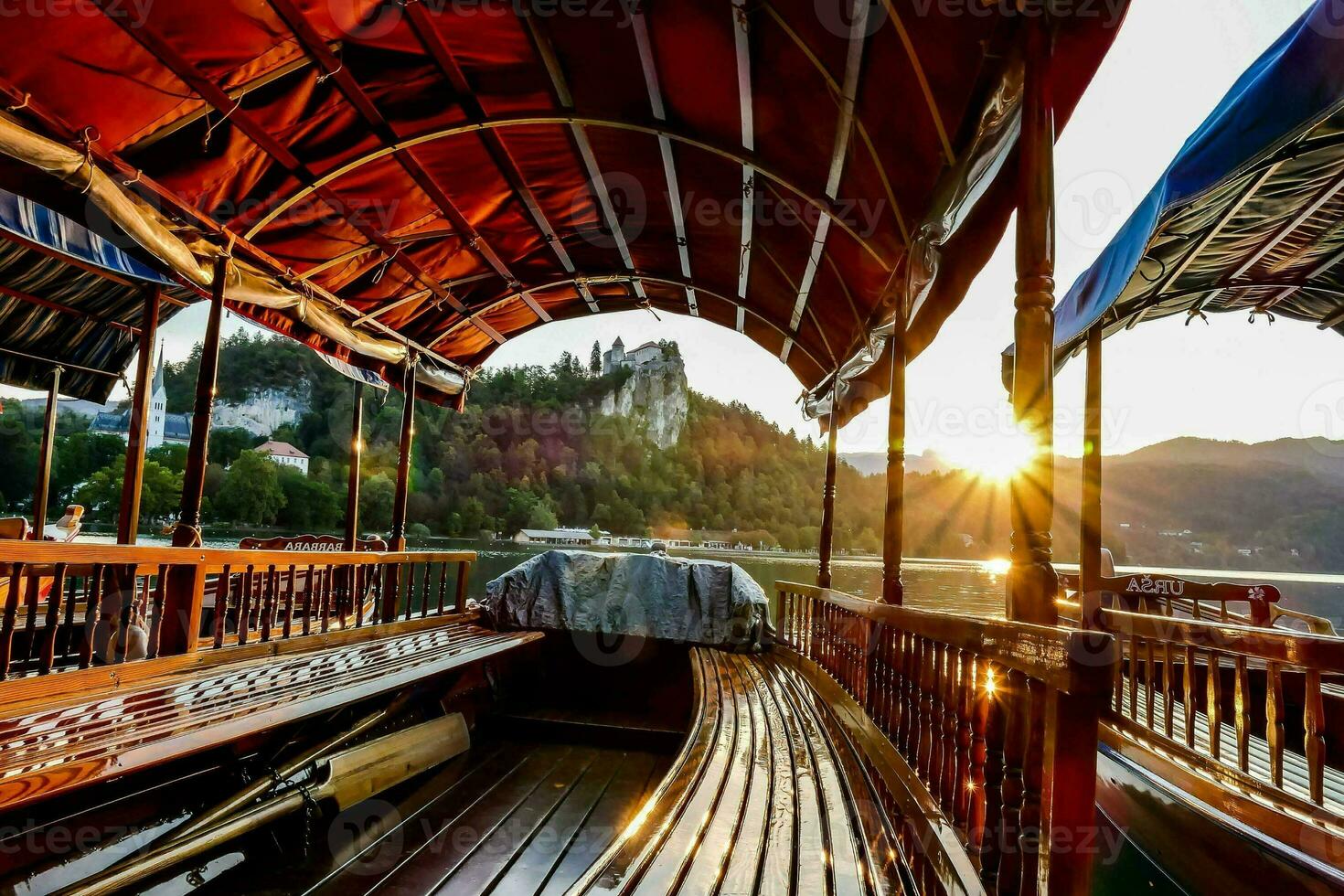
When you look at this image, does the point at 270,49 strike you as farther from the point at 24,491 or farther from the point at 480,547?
the point at 480,547

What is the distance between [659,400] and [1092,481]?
83.1 m

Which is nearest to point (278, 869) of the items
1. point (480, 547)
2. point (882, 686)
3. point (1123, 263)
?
point (882, 686)

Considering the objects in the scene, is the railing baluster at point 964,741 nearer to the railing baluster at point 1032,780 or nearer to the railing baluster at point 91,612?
the railing baluster at point 1032,780

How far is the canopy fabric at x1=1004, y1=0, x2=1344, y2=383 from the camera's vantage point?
1.91m

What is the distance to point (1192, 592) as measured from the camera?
16.9 ft

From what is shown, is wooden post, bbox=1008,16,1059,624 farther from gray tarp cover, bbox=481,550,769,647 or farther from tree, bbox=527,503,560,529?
tree, bbox=527,503,560,529

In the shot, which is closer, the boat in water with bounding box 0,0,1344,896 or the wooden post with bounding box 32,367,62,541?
the boat in water with bounding box 0,0,1344,896

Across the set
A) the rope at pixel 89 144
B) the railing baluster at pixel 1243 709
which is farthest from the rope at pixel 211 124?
the railing baluster at pixel 1243 709

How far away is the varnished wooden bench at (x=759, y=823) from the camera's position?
5.41ft

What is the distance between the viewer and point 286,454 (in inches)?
2452

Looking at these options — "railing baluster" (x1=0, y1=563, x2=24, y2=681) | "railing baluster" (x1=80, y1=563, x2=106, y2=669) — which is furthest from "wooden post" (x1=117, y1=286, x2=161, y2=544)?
"railing baluster" (x1=0, y1=563, x2=24, y2=681)

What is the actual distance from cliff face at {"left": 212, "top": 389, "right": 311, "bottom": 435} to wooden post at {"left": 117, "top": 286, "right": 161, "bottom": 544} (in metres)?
77.7

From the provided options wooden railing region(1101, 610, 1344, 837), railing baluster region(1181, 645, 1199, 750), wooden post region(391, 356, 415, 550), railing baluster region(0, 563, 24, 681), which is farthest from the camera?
wooden post region(391, 356, 415, 550)

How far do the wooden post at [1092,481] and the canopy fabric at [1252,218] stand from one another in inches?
9.5
